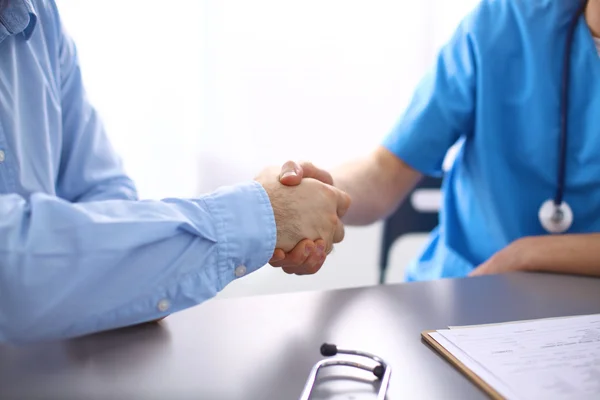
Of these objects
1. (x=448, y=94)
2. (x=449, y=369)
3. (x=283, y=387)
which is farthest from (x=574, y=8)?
(x=283, y=387)

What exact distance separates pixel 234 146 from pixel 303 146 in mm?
231

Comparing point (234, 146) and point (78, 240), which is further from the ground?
point (78, 240)

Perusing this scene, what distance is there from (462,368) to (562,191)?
0.63 metres

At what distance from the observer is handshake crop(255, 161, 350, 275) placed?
74 centimetres

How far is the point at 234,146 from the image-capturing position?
173 centimetres

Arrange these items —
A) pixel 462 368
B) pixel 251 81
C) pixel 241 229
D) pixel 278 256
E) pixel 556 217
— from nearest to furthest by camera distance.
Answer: pixel 462 368
pixel 241 229
pixel 278 256
pixel 556 217
pixel 251 81

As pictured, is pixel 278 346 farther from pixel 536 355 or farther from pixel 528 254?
pixel 528 254

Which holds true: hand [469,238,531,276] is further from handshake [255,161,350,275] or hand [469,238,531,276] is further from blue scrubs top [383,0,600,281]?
handshake [255,161,350,275]

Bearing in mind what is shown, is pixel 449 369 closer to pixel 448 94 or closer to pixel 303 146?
pixel 448 94

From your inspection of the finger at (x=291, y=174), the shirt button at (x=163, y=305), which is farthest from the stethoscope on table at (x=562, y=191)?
the shirt button at (x=163, y=305)

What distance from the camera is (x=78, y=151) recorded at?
0.96 m

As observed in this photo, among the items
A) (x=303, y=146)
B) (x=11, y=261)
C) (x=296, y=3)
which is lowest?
(x=303, y=146)

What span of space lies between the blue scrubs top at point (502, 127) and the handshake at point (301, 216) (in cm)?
33

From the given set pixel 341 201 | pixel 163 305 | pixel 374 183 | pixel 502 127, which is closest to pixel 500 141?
pixel 502 127
